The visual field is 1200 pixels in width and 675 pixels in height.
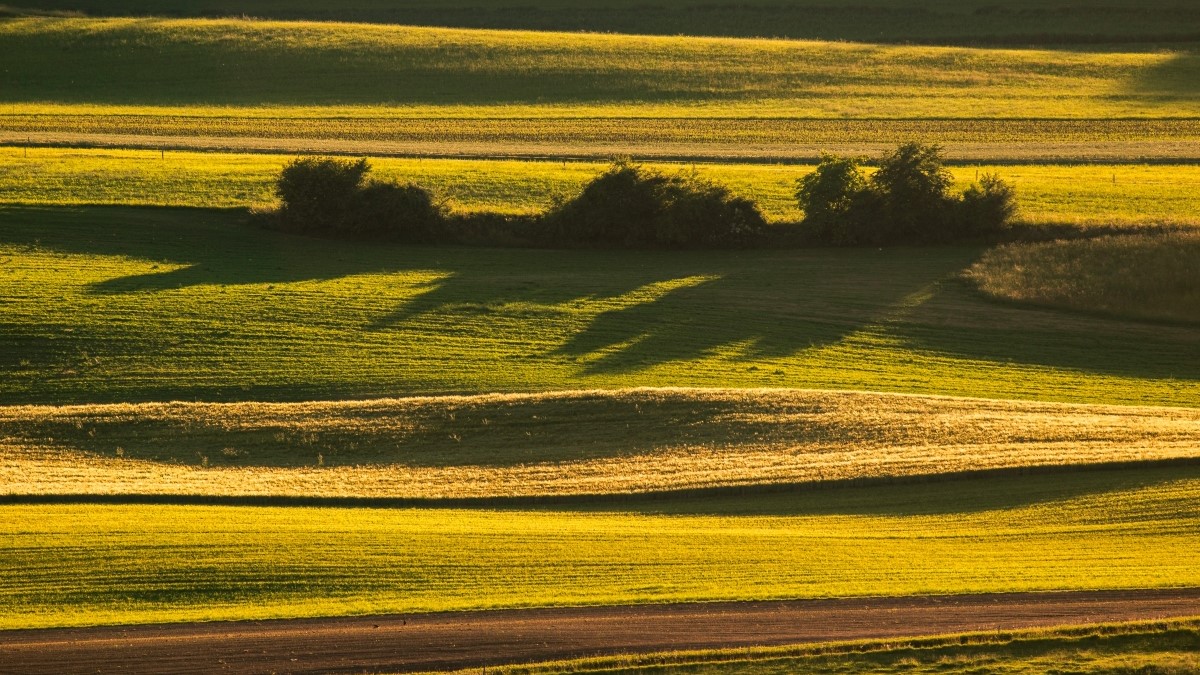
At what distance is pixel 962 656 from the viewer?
21484 mm

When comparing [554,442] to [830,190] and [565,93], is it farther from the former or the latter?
[565,93]

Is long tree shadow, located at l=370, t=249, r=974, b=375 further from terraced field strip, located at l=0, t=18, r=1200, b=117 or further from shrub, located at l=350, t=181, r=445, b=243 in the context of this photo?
terraced field strip, located at l=0, t=18, r=1200, b=117

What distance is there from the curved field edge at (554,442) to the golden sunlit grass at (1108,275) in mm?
12331

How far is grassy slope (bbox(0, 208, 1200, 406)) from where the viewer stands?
42156 mm

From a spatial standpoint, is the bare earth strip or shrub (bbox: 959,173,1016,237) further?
shrub (bbox: 959,173,1016,237)

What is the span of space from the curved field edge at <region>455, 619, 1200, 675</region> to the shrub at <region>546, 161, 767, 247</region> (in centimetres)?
3685

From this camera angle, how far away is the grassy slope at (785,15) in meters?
108

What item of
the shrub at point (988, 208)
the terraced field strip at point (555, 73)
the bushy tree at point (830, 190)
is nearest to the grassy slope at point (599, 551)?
the bushy tree at point (830, 190)

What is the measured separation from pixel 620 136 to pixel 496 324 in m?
30.8

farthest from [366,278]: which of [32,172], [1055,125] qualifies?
[1055,125]

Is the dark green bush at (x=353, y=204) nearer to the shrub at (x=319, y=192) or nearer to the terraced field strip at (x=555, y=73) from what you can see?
the shrub at (x=319, y=192)

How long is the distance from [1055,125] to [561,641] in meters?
65.0

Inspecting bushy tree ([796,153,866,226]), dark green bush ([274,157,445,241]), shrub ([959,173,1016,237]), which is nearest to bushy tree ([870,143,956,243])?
shrub ([959,173,1016,237])

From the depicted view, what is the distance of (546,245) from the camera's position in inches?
2301
